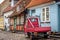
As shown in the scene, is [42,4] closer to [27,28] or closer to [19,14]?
[27,28]

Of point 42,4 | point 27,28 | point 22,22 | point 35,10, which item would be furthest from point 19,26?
point 27,28

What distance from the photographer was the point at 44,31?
22.1 metres

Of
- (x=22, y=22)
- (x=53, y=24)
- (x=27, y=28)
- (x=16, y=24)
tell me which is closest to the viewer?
(x=27, y=28)

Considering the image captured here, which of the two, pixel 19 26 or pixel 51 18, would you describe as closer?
pixel 51 18

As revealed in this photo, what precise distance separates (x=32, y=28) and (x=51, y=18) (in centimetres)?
406

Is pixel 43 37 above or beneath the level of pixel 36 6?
beneath

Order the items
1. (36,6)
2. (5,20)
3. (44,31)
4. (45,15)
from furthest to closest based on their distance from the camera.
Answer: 1. (5,20)
2. (36,6)
3. (45,15)
4. (44,31)

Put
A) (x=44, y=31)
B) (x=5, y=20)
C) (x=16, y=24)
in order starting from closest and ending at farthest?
(x=44, y=31)
(x=16, y=24)
(x=5, y=20)

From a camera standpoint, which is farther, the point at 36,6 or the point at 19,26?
the point at 19,26

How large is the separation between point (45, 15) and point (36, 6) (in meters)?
2.52

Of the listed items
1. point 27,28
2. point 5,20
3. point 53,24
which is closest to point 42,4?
point 53,24

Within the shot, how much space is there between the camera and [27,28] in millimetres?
23672

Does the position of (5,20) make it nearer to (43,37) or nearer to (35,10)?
(35,10)

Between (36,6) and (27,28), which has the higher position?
(36,6)
